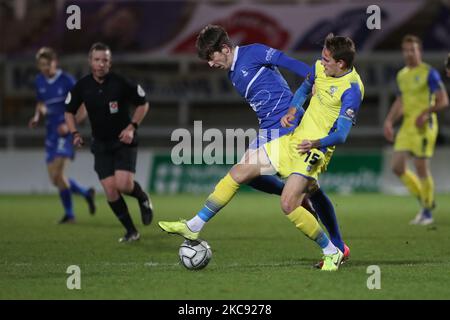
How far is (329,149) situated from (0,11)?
16645 millimetres

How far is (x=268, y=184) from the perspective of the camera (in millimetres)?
8648

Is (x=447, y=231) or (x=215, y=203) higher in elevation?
(x=215, y=203)

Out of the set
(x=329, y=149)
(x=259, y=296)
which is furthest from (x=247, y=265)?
(x=259, y=296)

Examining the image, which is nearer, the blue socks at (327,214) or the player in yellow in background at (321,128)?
the player in yellow in background at (321,128)

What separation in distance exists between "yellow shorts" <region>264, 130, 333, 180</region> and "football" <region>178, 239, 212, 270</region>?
898mm

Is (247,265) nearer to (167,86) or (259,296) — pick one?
(259,296)

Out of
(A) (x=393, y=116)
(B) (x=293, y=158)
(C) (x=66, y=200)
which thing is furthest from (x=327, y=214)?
(C) (x=66, y=200)

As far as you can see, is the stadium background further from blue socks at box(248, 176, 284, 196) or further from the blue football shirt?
the blue football shirt

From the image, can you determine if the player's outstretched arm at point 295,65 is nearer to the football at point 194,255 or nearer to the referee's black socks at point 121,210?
the football at point 194,255

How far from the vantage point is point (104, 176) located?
10.3 metres

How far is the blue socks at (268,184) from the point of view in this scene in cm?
860

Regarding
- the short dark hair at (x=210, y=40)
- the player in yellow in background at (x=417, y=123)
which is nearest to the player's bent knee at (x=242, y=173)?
the short dark hair at (x=210, y=40)

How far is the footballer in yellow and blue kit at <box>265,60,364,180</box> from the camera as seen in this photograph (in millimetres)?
7551

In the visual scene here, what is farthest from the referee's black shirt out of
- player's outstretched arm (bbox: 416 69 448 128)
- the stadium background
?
the stadium background
